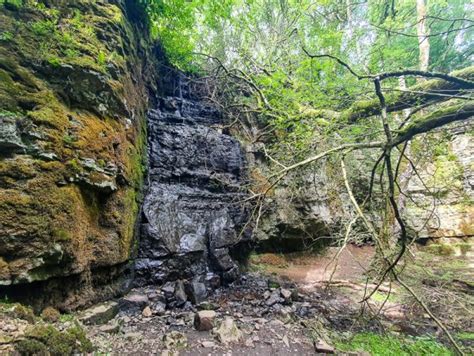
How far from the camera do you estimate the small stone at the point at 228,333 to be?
298 centimetres

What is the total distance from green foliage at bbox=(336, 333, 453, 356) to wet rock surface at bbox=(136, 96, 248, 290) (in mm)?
2113

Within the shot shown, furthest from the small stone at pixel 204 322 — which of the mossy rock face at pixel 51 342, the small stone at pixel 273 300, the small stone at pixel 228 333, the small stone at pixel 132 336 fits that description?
the small stone at pixel 273 300

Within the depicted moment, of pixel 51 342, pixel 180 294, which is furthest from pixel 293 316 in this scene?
pixel 51 342

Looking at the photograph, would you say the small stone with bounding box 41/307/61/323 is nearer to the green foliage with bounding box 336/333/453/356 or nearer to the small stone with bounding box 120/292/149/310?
the small stone with bounding box 120/292/149/310

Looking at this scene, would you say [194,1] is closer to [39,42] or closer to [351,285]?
[39,42]

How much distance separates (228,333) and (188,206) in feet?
9.72

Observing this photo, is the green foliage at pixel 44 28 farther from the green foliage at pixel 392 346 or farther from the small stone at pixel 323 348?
the green foliage at pixel 392 346

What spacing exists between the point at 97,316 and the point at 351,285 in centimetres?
545

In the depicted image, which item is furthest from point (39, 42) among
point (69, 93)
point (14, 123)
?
point (14, 123)

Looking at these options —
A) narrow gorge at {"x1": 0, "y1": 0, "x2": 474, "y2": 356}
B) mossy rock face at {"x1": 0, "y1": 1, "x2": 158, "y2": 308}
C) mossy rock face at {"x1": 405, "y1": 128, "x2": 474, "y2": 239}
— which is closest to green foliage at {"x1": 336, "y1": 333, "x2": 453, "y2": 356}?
narrow gorge at {"x1": 0, "y1": 0, "x2": 474, "y2": 356}

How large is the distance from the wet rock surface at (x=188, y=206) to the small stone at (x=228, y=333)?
99 centimetres

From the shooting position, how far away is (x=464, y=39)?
7.36 metres

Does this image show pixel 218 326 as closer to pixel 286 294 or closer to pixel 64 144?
pixel 286 294

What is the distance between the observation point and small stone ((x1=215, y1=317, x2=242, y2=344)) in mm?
2979
